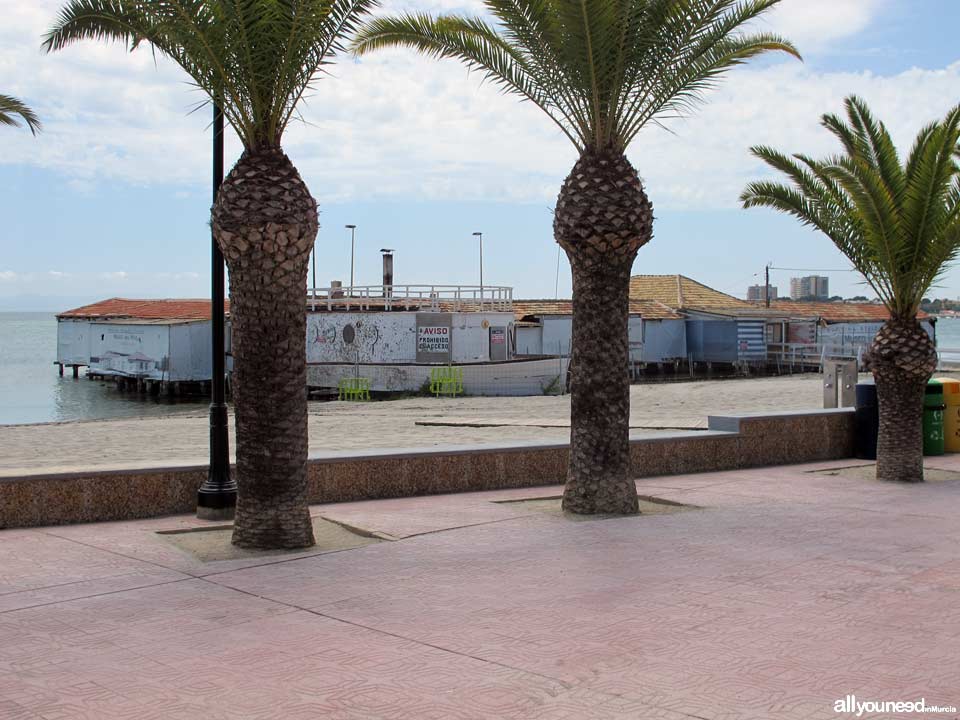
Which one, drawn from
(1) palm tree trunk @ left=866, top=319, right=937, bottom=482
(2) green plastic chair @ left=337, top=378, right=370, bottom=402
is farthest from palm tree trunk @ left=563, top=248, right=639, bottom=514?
(2) green plastic chair @ left=337, top=378, right=370, bottom=402

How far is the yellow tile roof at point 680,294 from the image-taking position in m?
59.5

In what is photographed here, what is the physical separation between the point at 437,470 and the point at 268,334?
11.7 feet

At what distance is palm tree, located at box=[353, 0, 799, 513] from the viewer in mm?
9203

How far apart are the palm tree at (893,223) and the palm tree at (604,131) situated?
316 cm

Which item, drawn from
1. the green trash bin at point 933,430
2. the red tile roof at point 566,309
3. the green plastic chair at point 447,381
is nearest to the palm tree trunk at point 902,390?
the green trash bin at point 933,430

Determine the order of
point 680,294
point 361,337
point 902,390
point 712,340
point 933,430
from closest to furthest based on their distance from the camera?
point 902,390 → point 933,430 → point 361,337 → point 712,340 → point 680,294

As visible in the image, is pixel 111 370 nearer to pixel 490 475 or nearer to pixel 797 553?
pixel 490 475

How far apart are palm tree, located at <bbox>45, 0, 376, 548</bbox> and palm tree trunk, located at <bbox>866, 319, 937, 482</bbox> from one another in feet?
24.1

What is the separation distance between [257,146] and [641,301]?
49382mm

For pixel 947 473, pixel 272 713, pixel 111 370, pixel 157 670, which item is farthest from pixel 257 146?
pixel 111 370

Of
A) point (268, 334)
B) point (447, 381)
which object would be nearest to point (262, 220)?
point (268, 334)

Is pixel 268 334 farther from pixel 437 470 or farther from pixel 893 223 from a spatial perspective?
pixel 893 223

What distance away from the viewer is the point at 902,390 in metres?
12.3

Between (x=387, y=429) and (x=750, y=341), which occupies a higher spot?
(x=750, y=341)
